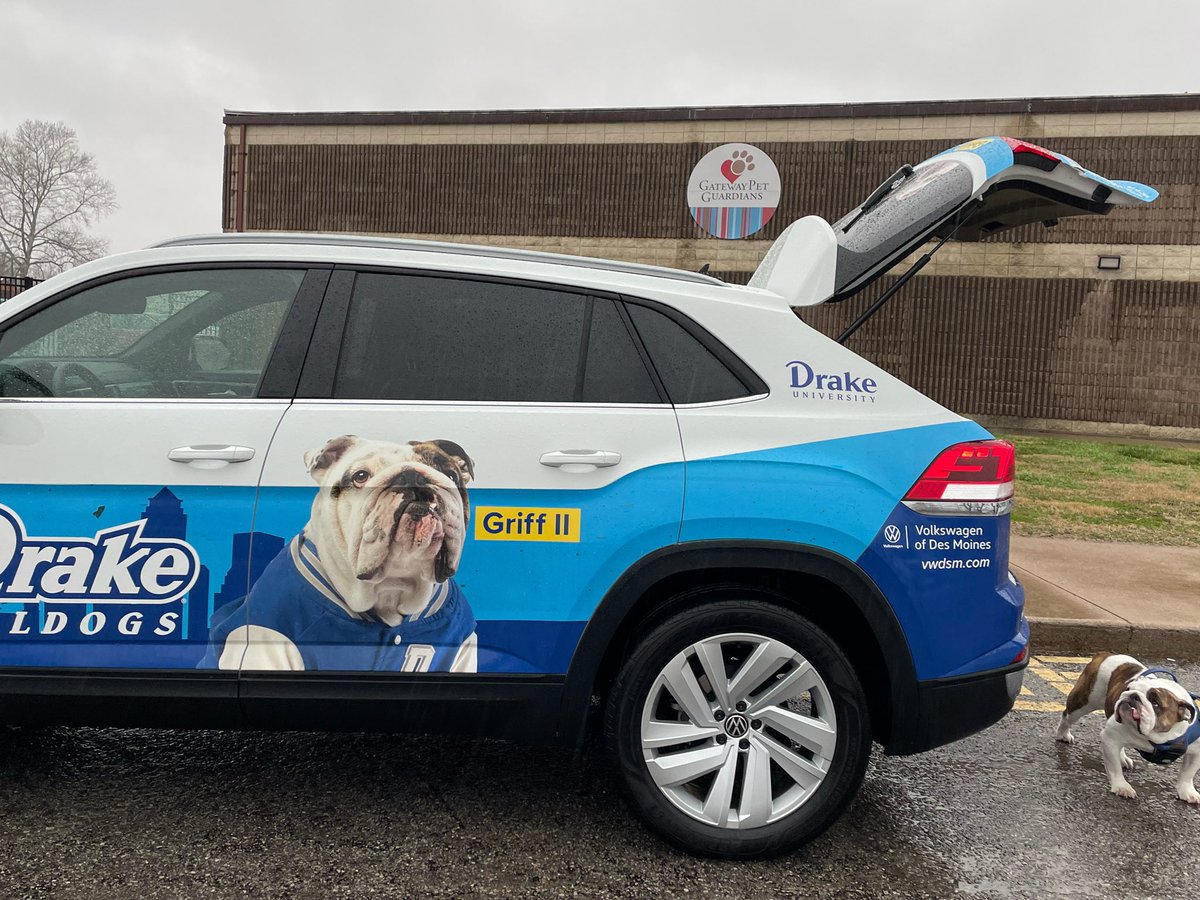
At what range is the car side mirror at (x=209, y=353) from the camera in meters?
3.01

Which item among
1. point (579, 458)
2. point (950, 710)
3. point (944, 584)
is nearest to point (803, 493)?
point (944, 584)

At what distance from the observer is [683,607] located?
2910mm

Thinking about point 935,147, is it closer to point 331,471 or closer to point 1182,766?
point 1182,766

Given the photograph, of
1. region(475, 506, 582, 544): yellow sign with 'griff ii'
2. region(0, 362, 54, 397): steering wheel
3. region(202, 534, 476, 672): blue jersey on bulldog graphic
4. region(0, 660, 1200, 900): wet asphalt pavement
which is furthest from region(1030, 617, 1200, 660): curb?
region(0, 362, 54, 397): steering wheel

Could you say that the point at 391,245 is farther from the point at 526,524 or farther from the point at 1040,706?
the point at 1040,706

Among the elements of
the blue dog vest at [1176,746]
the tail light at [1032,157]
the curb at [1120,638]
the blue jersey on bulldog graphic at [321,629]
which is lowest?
the curb at [1120,638]

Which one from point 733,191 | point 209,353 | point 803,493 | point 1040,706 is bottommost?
point 1040,706

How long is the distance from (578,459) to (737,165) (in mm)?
18465

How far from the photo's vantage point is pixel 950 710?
2.92m

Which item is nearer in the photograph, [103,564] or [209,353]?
[103,564]

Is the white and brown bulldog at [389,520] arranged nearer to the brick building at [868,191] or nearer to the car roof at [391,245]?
the car roof at [391,245]

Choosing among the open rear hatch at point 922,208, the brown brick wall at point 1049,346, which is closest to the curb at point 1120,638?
the open rear hatch at point 922,208

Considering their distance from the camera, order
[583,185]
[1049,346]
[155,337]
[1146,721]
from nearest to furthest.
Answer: [155,337] < [1146,721] < [1049,346] < [583,185]

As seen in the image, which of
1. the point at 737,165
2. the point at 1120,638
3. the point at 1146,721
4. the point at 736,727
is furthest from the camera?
the point at 737,165
